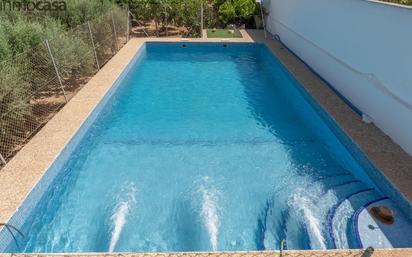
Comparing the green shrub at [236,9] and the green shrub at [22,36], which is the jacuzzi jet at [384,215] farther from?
the green shrub at [236,9]

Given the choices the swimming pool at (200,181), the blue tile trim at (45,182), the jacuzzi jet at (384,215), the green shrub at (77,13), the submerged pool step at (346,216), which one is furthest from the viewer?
the green shrub at (77,13)

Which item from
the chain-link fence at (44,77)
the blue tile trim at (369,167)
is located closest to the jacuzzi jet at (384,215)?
the blue tile trim at (369,167)

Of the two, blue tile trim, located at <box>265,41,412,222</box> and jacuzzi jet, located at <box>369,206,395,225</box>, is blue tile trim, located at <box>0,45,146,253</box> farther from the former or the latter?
blue tile trim, located at <box>265,41,412,222</box>

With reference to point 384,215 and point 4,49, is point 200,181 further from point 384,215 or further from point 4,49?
point 4,49

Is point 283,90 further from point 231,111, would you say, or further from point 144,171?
point 144,171

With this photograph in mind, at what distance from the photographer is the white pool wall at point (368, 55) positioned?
232 inches

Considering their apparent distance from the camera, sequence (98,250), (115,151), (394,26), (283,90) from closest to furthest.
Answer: (98,250) < (394,26) < (115,151) < (283,90)

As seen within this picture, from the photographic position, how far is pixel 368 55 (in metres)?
7.09

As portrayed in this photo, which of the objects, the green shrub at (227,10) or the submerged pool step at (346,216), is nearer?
the submerged pool step at (346,216)

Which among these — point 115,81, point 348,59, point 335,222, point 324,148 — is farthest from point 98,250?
point 348,59

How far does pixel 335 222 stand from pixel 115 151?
4435mm

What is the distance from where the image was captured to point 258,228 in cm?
505

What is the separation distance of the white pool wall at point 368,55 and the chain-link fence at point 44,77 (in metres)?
6.75

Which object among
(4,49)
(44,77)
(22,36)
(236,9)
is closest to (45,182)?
(44,77)
